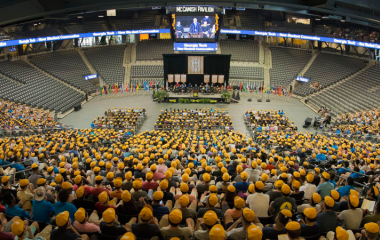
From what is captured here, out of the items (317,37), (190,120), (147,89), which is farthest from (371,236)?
(317,37)

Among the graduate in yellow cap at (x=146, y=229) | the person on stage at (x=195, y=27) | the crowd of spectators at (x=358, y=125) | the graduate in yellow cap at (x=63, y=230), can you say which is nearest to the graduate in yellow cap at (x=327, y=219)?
the graduate in yellow cap at (x=146, y=229)

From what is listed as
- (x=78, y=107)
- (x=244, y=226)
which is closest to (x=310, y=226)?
(x=244, y=226)

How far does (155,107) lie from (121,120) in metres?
8.31

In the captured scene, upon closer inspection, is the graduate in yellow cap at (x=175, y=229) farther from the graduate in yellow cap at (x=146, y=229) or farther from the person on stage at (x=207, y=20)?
the person on stage at (x=207, y=20)

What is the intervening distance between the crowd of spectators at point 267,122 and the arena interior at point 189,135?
0.19m

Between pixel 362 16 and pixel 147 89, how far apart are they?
29.4m

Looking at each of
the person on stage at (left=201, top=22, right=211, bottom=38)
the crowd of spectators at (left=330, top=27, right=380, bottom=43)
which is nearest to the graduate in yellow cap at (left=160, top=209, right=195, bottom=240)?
the person on stage at (left=201, top=22, right=211, bottom=38)

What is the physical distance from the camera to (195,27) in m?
38.8

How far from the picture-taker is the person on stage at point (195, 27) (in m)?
38.4

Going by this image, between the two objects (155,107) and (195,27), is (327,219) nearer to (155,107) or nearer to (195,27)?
(155,107)

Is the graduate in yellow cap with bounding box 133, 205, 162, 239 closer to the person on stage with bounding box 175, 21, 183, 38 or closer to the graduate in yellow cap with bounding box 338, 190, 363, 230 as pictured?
the graduate in yellow cap with bounding box 338, 190, 363, 230

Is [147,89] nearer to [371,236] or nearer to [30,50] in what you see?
[30,50]

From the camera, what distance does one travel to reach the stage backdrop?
44.9 meters

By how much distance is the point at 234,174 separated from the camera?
1078 cm
